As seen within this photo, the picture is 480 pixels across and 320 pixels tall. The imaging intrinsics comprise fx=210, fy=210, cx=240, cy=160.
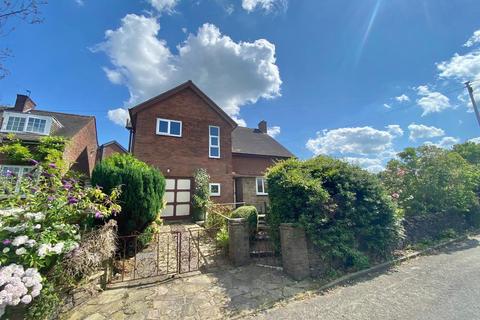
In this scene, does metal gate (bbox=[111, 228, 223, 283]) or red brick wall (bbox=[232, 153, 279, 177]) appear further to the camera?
red brick wall (bbox=[232, 153, 279, 177])

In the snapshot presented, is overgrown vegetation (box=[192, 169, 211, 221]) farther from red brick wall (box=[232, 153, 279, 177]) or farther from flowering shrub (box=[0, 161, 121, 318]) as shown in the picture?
flowering shrub (box=[0, 161, 121, 318])

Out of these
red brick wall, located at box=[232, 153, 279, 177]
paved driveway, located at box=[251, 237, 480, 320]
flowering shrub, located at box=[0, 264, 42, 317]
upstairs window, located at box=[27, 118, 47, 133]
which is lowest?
paved driveway, located at box=[251, 237, 480, 320]

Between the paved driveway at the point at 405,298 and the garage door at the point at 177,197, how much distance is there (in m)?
9.81

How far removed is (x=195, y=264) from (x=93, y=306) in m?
2.51

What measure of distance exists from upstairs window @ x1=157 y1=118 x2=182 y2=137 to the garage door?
2919 millimetres

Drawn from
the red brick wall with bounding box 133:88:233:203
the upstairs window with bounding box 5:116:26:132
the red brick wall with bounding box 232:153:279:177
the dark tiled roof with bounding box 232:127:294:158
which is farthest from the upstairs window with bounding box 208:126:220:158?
the upstairs window with bounding box 5:116:26:132

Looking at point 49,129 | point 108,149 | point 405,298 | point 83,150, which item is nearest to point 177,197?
point 49,129

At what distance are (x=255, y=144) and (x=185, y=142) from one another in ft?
26.5

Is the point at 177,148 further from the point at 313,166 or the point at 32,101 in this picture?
the point at 32,101

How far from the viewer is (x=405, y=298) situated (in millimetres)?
4016

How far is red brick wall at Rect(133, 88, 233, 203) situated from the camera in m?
12.6

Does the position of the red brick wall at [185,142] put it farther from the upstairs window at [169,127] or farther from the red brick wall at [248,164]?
the red brick wall at [248,164]

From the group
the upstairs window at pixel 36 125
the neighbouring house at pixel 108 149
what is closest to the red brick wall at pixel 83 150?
the upstairs window at pixel 36 125

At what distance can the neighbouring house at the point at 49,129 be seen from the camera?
42.7 ft
